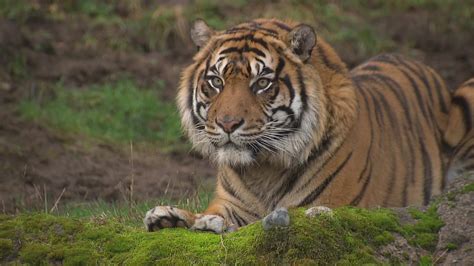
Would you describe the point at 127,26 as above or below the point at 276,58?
below

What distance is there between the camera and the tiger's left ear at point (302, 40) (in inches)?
242

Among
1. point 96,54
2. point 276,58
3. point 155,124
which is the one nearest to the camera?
point 276,58

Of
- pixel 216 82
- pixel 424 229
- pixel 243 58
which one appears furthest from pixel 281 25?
pixel 424 229

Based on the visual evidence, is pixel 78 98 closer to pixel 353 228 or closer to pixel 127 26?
pixel 127 26

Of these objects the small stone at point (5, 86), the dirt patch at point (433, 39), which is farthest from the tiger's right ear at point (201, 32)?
the dirt patch at point (433, 39)

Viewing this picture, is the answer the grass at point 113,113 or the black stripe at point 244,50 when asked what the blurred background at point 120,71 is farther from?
the black stripe at point 244,50

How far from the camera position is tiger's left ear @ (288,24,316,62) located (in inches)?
242

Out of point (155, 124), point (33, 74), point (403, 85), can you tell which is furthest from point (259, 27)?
point (33, 74)

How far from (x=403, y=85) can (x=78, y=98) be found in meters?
5.40

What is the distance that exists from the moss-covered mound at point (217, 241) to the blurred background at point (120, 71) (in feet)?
11.6

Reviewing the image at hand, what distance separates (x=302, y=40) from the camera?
6.16 m

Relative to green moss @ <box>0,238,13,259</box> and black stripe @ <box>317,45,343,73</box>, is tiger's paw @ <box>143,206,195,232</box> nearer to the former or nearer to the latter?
green moss @ <box>0,238,13,259</box>

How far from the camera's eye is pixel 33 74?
40.7 feet

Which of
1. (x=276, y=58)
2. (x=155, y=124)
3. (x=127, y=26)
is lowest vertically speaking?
(x=155, y=124)
